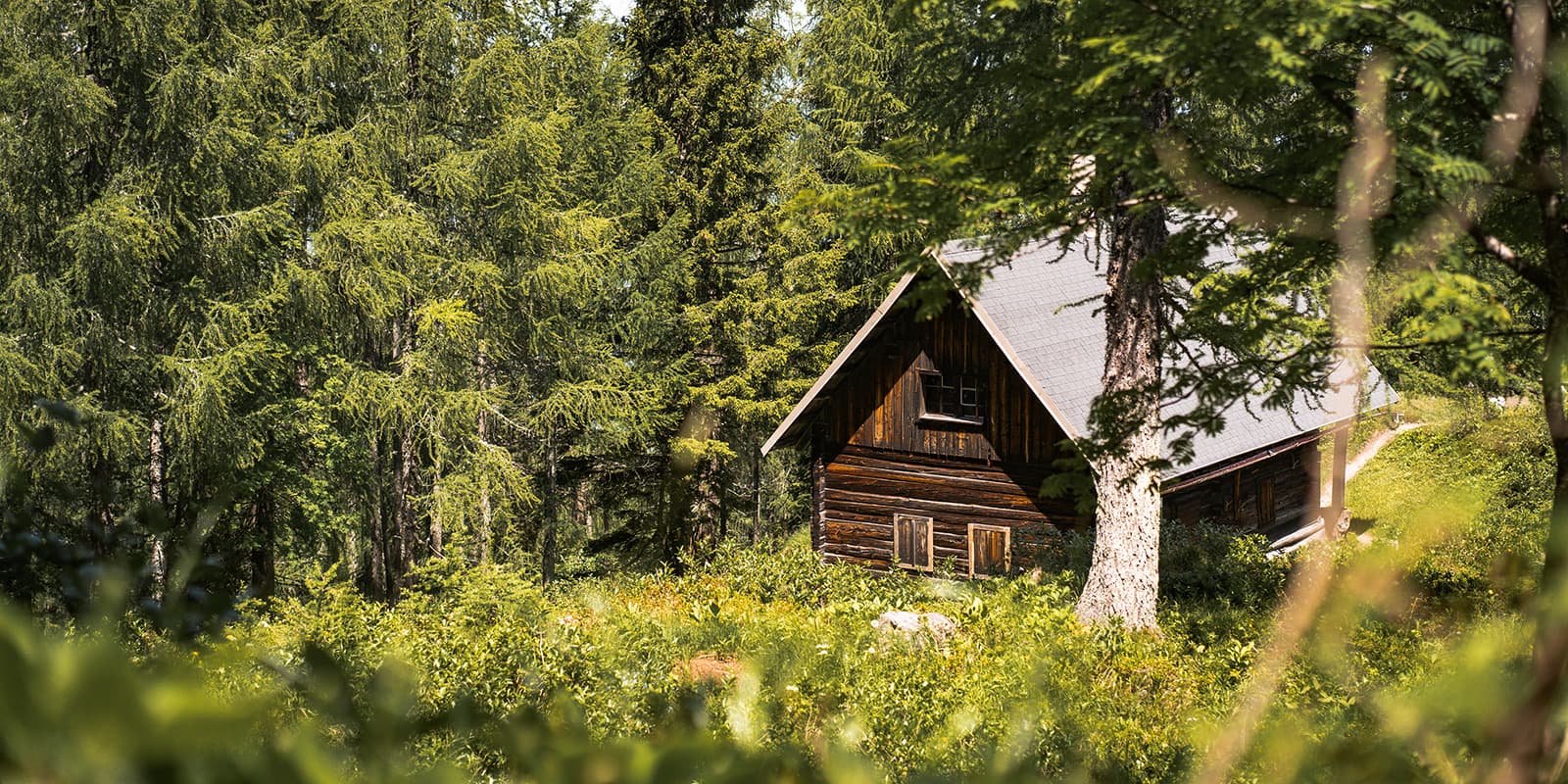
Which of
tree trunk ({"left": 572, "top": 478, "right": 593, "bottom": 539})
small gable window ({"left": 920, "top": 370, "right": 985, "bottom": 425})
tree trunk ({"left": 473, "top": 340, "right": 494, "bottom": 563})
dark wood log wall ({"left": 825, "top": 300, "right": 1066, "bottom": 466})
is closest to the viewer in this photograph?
dark wood log wall ({"left": 825, "top": 300, "right": 1066, "bottom": 466})

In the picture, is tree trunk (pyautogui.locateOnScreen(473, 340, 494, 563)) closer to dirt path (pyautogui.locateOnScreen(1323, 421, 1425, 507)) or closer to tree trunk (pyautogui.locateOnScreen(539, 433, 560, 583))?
tree trunk (pyautogui.locateOnScreen(539, 433, 560, 583))

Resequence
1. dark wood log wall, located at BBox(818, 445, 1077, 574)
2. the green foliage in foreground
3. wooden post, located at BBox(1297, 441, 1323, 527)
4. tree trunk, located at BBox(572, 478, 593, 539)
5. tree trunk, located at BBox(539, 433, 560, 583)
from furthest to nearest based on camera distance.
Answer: tree trunk, located at BBox(572, 478, 593, 539), tree trunk, located at BBox(539, 433, 560, 583), wooden post, located at BBox(1297, 441, 1323, 527), dark wood log wall, located at BBox(818, 445, 1077, 574), the green foliage in foreground

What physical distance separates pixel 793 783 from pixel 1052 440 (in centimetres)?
1760

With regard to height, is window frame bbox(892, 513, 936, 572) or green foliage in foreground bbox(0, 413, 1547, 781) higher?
green foliage in foreground bbox(0, 413, 1547, 781)

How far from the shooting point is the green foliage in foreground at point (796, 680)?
0.63 meters

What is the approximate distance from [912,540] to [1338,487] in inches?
368

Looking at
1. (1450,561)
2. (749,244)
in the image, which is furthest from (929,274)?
(749,244)

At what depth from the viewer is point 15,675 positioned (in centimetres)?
55

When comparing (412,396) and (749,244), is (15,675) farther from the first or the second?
(749,244)

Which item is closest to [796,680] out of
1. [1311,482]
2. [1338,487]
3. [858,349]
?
[858,349]

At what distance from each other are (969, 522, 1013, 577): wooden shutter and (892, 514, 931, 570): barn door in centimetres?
87

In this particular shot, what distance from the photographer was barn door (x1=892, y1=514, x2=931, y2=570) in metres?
20.3

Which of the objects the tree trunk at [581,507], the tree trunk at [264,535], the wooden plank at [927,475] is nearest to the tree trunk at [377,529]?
the tree trunk at [264,535]

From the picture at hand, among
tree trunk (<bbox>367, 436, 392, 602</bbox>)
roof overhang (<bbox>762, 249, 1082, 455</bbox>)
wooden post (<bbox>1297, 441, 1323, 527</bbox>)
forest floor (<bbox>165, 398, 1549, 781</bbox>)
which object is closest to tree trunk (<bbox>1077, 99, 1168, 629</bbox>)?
forest floor (<bbox>165, 398, 1549, 781</bbox>)
